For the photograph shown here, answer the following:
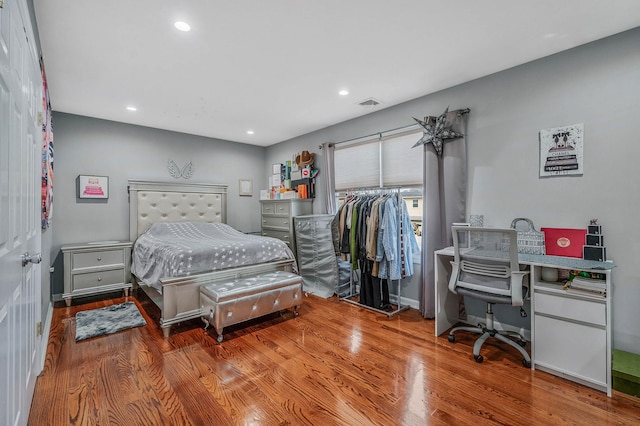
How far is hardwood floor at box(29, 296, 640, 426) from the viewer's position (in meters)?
1.74

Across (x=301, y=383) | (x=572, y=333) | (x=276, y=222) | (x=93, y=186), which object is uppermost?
(x=93, y=186)

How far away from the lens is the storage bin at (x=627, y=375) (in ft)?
6.25

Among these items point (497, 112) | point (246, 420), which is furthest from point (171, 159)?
point (497, 112)

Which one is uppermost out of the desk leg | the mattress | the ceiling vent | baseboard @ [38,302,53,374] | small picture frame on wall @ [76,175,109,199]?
the ceiling vent

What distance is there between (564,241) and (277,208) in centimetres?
362

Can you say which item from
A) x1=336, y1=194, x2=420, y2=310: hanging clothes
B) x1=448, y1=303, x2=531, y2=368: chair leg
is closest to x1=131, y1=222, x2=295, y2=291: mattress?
x1=336, y1=194, x2=420, y2=310: hanging clothes

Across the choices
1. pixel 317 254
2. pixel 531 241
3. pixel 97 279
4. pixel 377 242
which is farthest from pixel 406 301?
pixel 97 279

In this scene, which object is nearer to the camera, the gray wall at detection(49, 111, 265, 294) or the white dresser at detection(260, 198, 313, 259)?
the gray wall at detection(49, 111, 265, 294)

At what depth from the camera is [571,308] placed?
2.09 meters

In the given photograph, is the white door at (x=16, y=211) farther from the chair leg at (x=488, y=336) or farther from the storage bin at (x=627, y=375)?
the storage bin at (x=627, y=375)

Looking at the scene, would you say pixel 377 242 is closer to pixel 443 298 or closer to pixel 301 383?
pixel 443 298

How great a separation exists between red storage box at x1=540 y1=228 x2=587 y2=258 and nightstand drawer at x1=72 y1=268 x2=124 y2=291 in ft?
16.0

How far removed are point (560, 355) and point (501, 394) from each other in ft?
1.96

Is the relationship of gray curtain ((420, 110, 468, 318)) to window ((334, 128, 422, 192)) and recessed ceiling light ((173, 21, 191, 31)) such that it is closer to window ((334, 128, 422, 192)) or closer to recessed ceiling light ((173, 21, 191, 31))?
window ((334, 128, 422, 192))
